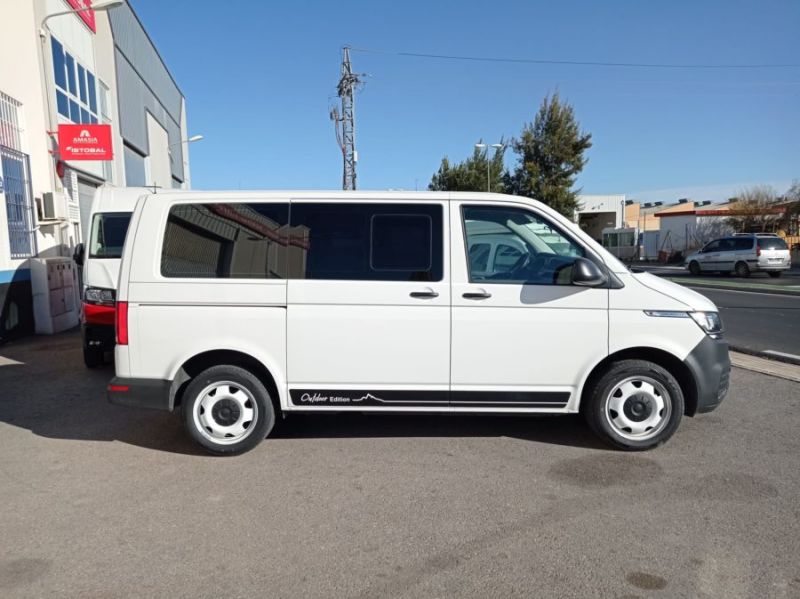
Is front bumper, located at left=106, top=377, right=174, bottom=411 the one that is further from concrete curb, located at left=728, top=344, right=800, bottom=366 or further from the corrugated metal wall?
the corrugated metal wall

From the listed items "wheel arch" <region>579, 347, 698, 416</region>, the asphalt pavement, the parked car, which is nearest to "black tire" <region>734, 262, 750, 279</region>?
the parked car

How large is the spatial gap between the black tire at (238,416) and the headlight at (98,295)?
362cm

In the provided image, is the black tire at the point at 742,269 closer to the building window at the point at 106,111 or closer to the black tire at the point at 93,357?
the building window at the point at 106,111

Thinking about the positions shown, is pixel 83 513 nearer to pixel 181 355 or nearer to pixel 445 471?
pixel 181 355

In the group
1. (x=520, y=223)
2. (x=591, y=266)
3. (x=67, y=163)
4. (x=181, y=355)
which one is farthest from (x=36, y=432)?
(x=67, y=163)

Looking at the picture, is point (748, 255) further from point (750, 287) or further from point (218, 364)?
point (218, 364)

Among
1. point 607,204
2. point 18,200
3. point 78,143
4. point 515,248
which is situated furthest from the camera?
point 607,204

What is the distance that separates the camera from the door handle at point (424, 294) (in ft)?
14.5

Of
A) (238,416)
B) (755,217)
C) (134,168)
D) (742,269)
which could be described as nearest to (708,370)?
(238,416)

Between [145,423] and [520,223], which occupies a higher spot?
[520,223]

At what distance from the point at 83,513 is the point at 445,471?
7.87 feet

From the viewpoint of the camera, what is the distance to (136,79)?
25750mm

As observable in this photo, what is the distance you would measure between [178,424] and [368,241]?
2643 mm

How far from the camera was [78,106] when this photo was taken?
631 inches
